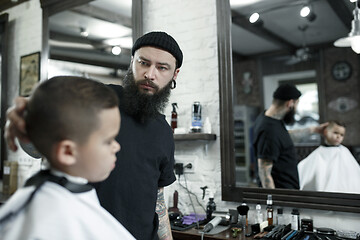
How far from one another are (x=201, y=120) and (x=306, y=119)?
3.74ft

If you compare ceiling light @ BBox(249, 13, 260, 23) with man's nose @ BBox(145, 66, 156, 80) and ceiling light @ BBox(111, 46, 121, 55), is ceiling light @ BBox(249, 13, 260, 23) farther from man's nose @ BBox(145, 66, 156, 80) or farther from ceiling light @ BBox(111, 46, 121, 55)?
man's nose @ BBox(145, 66, 156, 80)

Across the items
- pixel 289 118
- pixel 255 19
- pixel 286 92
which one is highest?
pixel 255 19

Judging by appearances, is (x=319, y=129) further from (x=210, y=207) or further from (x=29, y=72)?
(x=29, y=72)

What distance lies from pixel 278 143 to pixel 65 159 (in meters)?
2.01

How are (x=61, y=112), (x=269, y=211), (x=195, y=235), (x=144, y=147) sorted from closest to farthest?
(x=61, y=112) → (x=144, y=147) → (x=195, y=235) → (x=269, y=211)

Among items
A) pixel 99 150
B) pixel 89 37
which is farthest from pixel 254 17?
pixel 99 150

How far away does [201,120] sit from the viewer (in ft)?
8.97

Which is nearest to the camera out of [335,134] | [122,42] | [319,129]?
[335,134]

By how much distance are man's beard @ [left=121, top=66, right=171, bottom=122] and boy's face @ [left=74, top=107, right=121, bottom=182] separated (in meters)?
0.61

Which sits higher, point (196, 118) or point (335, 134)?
point (196, 118)

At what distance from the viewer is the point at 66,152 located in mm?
882

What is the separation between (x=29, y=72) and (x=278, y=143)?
308 centimetres

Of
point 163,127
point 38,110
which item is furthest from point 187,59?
point 38,110

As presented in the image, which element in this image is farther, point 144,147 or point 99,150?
point 144,147
